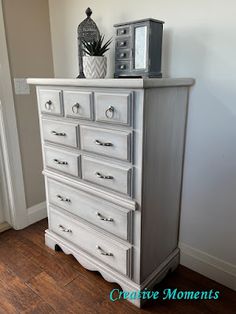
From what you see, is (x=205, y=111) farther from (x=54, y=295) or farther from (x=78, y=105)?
(x=54, y=295)

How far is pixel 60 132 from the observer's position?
156 cm

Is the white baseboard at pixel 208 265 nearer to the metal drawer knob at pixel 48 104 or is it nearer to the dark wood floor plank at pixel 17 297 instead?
the dark wood floor plank at pixel 17 297

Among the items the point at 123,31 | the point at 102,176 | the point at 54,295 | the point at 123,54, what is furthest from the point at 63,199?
the point at 123,31

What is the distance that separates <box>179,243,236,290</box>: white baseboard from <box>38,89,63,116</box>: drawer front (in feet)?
3.94

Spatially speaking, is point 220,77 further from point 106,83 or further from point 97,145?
point 97,145

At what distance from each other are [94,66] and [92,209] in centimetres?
83

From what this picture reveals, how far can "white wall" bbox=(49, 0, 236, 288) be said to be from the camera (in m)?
1.35

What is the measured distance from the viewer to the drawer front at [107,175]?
1.30 m

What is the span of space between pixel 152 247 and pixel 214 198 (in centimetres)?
47

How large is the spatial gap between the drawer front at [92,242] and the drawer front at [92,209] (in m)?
0.07

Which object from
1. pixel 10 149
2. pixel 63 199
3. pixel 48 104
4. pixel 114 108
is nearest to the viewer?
pixel 114 108

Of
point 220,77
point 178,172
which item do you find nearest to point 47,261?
point 178,172

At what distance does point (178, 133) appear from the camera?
1490 mm

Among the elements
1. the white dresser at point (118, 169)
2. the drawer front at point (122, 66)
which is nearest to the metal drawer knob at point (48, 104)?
the white dresser at point (118, 169)
